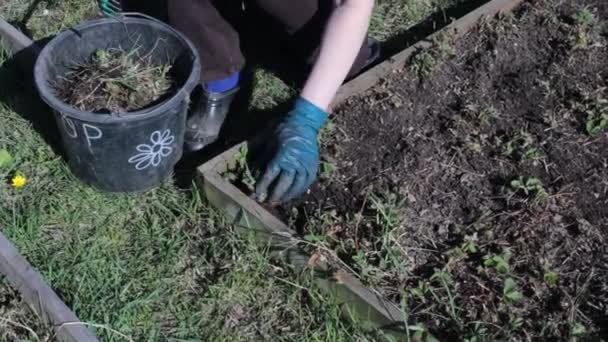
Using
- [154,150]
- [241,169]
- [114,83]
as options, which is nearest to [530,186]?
[241,169]

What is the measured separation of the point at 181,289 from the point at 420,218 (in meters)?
0.79

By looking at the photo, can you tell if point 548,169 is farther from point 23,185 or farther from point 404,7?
point 23,185

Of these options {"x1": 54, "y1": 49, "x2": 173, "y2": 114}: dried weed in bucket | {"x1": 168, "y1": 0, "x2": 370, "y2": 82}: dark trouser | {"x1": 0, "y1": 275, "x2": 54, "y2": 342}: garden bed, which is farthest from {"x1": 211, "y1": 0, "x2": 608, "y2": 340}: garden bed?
{"x1": 0, "y1": 275, "x2": 54, "y2": 342}: garden bed

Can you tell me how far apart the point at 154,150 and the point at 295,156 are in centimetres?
48

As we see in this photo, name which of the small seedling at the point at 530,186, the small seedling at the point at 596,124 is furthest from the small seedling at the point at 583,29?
the small seedling at the point at 530,186

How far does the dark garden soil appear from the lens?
2295 millimetres

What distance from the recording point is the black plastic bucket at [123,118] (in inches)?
94.9

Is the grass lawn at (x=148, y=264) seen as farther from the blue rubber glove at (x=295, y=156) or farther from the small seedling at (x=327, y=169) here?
the small seedling at (x=327, y=169)

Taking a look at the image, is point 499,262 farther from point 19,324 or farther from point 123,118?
point 19,324

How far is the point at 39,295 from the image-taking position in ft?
7.38

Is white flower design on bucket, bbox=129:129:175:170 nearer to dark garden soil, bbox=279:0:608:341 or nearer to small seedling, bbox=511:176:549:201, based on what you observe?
dark garden soil, bbox=279:0:608:341

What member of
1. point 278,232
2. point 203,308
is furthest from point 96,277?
point 278,232

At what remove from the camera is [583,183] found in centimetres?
262

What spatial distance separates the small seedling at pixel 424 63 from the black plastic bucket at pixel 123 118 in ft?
3.05
